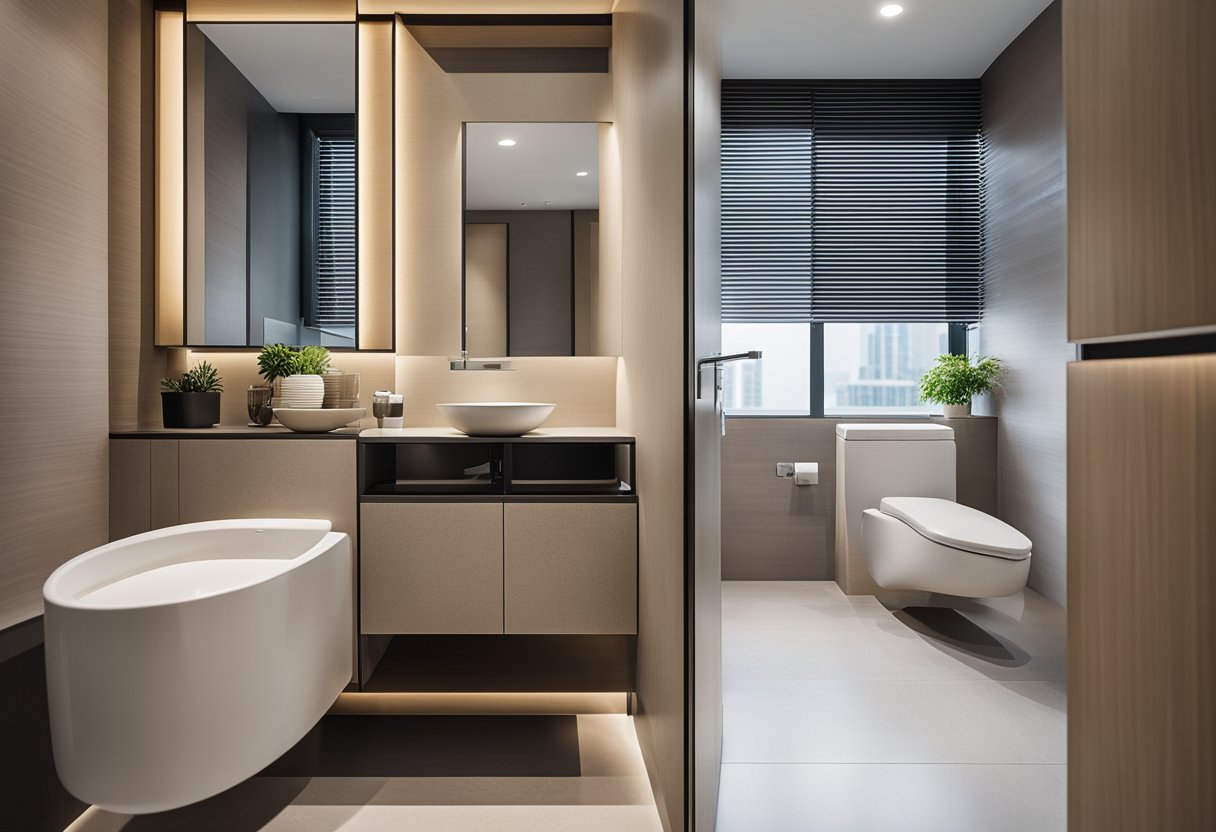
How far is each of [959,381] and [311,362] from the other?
2.80 meters

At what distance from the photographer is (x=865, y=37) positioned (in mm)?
3117

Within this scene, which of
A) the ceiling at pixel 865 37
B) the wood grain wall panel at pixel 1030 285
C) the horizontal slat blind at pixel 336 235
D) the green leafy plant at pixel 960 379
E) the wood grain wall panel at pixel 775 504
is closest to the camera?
the horizontal slat blind at pixel 336 235

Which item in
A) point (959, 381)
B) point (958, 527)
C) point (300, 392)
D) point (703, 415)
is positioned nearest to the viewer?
point (703, 415)

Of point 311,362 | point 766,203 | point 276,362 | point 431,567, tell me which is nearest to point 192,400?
point 276,362

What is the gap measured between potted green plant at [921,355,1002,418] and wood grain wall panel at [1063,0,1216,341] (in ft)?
10.2

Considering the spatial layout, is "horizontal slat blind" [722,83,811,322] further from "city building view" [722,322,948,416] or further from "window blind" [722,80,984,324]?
"city building view" [722,322,948,416]

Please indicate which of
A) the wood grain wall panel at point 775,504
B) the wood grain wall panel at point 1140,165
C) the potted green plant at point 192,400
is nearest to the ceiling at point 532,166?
the potted green plant at point 192,400

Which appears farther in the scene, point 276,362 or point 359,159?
point 359,159

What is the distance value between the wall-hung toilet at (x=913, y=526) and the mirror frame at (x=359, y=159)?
2.10 m

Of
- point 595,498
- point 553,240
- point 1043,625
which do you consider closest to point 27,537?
point 595,498

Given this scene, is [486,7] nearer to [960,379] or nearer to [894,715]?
[960,379]

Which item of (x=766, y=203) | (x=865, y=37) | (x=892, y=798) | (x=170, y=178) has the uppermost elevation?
(x=865, y=37)

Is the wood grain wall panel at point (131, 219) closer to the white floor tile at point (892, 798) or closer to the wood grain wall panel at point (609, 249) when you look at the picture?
the wood grain wall panel at point (609, 249)

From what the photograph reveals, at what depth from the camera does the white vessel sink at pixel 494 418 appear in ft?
7.13
